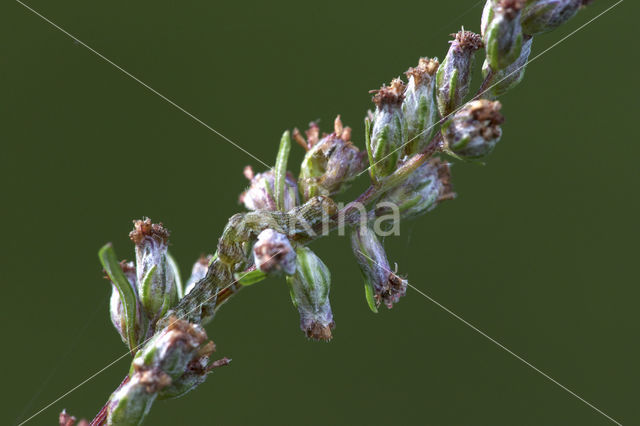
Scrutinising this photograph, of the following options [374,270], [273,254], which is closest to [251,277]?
[273,254]

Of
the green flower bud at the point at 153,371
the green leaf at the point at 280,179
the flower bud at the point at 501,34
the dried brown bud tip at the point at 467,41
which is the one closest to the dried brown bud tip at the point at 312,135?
the green leaf at the point at 280,179

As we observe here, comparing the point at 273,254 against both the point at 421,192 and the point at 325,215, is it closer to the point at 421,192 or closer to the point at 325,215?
the point at 325,215

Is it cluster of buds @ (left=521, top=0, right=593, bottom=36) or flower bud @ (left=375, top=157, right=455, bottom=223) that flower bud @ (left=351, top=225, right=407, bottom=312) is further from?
cluster of buds @ (left=521, top=0, right=593, bottom=36)

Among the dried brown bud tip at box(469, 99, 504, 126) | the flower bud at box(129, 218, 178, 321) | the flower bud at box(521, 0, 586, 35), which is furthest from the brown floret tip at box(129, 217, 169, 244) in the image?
the flower bud at box(521, 0, 586, 35)

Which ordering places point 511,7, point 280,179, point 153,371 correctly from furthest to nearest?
point 280,179, point 511,7, point 153,371

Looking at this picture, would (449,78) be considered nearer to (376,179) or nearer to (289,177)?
(376,179)

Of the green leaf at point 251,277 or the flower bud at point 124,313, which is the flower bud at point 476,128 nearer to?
the green leaf at point 251,277

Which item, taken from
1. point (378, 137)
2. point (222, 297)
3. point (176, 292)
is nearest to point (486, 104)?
point (378, 137)
